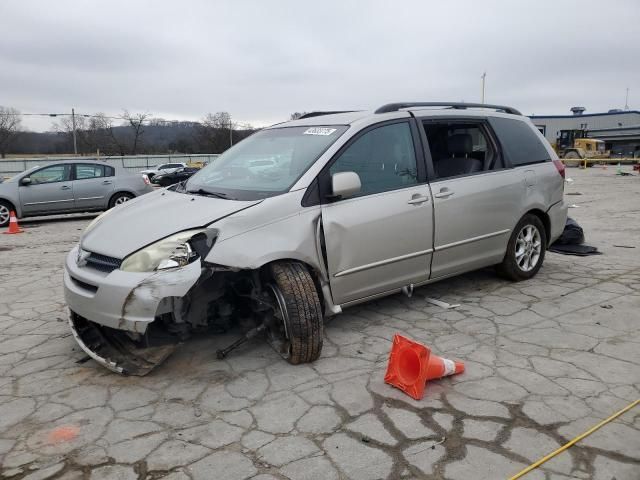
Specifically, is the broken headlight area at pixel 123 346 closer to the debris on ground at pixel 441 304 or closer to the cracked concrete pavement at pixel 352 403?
the cracked concrete pavement at pixel 352 403

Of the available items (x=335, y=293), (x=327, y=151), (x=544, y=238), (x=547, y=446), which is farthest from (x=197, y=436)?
(x=544, y=238)

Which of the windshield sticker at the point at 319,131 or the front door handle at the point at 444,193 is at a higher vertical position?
the windshield sticker at the point at 319,131

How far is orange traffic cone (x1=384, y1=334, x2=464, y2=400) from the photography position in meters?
2.95

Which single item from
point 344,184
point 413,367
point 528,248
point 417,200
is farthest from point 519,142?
point 413,367

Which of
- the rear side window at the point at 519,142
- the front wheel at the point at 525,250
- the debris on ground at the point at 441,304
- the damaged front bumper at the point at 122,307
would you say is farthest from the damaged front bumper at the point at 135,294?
the rear side window at the point at 519,142

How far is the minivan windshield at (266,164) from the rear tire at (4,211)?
887 cm

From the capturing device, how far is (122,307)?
3021 millimetres

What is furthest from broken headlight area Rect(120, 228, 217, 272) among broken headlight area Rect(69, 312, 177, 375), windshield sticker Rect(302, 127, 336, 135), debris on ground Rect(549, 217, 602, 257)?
debris on ground Rect(549, 217, 602, 257)

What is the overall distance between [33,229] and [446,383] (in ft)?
34.4

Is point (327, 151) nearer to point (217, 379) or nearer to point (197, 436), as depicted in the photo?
point (217, 379)

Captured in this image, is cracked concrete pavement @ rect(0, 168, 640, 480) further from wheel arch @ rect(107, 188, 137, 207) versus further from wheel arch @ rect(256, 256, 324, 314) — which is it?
wheel arch @ rect(107, 188, 137, 207)

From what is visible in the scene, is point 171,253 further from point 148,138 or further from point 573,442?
point 148,138

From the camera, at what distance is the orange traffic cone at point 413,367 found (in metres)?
2.95

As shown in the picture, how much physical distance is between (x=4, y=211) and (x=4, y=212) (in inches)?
1.1
